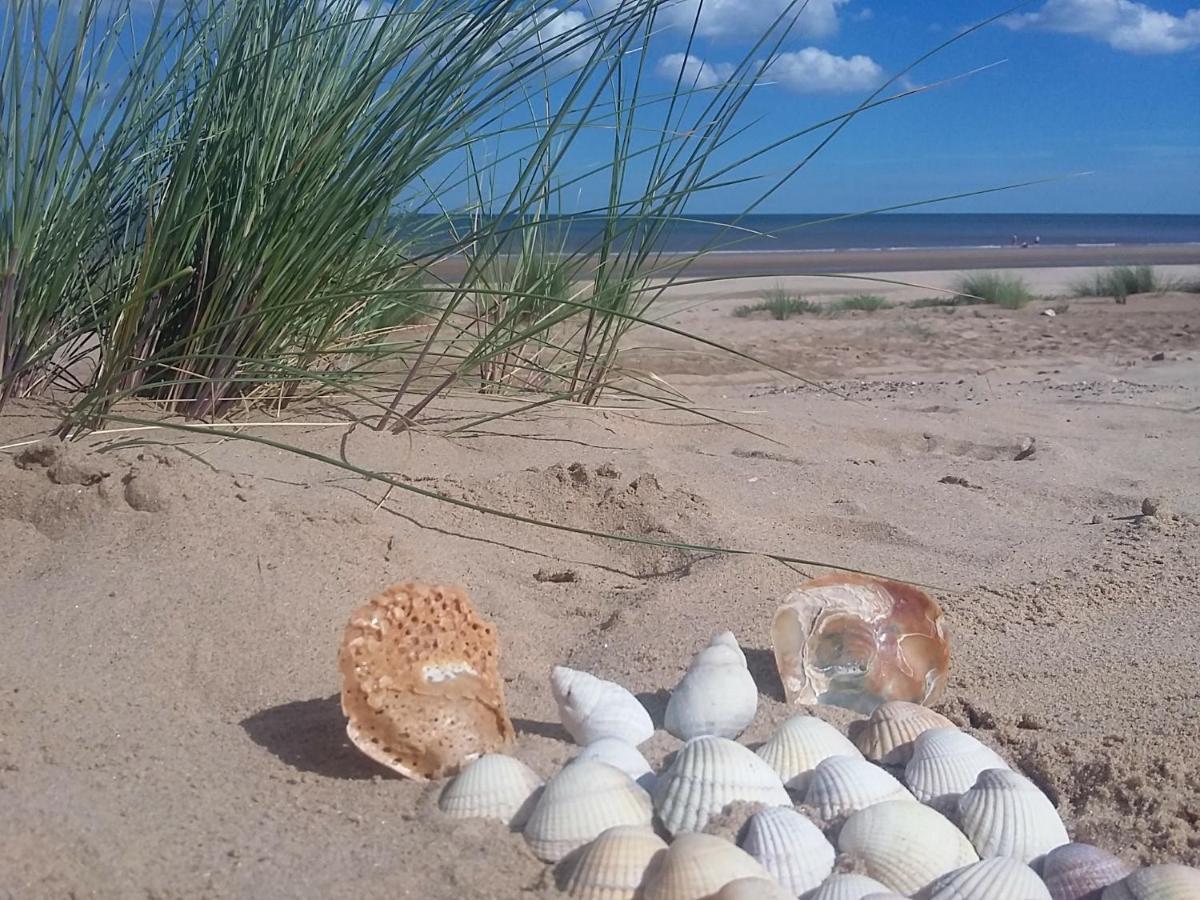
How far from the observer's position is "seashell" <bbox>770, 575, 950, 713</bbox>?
Answer: 1.72 m

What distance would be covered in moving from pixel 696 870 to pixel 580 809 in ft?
0.53

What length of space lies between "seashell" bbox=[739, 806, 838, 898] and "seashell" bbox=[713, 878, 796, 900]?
11 cm

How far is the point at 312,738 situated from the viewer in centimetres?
150

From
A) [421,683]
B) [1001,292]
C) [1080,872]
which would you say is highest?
[1001,292]

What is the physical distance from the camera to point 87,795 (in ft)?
4.28

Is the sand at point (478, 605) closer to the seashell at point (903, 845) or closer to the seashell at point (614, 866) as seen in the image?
the seashell at point (614, 866)

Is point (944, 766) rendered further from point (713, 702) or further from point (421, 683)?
point (421, 683)

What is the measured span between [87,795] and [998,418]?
126 inches

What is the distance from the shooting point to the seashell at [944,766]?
1.44 meters

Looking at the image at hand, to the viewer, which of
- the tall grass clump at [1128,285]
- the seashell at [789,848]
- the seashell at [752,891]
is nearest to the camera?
the seashell at [752,891]

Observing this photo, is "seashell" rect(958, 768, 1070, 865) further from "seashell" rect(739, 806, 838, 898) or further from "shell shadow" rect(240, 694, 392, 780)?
"shell shadow" rect(240, 694, 392, 780)

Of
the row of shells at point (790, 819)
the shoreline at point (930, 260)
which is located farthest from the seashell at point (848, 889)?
the shoreline at point (930, 260)

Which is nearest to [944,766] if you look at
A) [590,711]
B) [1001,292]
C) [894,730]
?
[894,730]

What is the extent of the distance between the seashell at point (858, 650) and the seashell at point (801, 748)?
22 cm
